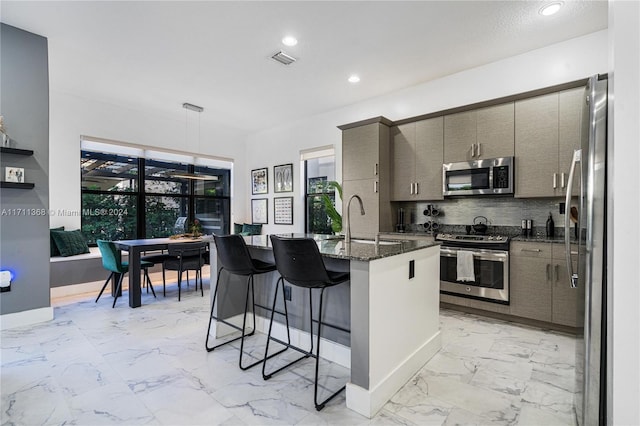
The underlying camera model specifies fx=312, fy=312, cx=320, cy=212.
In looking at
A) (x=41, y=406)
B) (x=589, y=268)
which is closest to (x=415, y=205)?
(x=589, y=268)

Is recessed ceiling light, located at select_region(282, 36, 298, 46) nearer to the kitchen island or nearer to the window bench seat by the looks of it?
the kitchen island

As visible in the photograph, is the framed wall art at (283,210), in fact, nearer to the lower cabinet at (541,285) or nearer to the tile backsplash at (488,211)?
the tile backsplash at (488,211)

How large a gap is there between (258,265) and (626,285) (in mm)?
2220

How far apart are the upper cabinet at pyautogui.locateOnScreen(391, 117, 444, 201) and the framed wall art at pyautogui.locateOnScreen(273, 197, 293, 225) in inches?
95.9

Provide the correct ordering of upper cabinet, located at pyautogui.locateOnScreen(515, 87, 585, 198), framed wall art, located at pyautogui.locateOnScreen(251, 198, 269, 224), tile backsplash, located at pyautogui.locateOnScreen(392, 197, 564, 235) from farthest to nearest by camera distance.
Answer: framed wall art, located at pyautogui.locateOnScreen(251, 198, 269, 224) → tile backsplash, located at pyautogui.locateOnScreen(392, 197, 564, 235) → upper cabinet, located at pyautogui.locateOnScreen(515, 87, 585, 198)

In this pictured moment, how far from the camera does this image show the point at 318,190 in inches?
236

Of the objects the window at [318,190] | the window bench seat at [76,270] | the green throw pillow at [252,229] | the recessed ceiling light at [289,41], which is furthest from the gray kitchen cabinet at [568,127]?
the window bench seat at [76,270]

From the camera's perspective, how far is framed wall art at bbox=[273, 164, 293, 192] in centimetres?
623

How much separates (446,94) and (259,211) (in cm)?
437

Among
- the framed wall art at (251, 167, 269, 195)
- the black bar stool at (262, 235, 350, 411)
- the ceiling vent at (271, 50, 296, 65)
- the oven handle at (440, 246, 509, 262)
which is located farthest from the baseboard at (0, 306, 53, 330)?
the oven handle at (440, 246, 509, 262)

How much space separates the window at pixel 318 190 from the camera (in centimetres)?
582

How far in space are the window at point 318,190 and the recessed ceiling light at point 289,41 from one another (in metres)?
2.49

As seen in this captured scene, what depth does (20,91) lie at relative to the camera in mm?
3150

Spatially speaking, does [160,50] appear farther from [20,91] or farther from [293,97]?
[293,97]
